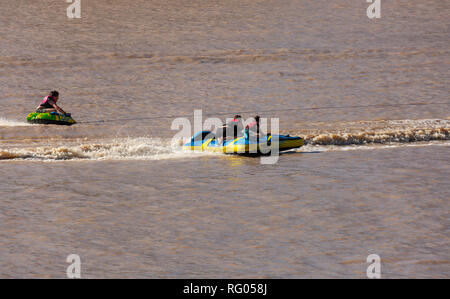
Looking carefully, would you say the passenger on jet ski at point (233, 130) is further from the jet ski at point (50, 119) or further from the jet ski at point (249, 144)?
the jet ski at point (50, 119)

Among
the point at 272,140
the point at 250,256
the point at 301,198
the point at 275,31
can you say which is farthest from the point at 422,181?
the point at 275,31

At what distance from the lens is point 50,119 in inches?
890

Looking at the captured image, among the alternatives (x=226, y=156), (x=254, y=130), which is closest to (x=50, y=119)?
(x=226, y=156)

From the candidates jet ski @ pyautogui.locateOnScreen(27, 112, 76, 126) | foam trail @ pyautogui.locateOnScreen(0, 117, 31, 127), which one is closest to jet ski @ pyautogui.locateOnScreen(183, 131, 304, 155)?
jet ski @ pyautogui.locateOnScreen(27, 112, 76, 126)

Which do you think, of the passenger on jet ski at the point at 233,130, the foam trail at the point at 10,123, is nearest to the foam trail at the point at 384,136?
the passenger on jet ski at the point at 233,130

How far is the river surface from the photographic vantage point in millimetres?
12484

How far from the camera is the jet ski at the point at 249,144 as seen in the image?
19312mm

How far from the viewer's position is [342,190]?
627 inches

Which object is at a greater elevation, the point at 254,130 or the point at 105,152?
the point at 254,130

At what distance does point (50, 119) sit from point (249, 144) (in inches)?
260

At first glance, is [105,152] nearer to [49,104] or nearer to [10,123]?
[49,104]

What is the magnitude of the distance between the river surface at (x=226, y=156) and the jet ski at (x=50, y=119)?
9.4 inches

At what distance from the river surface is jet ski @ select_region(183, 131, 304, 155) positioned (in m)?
0.29
